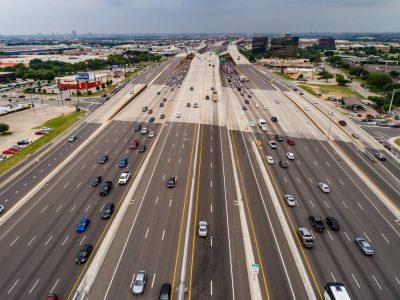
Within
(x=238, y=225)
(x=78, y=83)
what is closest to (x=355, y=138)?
(x=238, y=225)

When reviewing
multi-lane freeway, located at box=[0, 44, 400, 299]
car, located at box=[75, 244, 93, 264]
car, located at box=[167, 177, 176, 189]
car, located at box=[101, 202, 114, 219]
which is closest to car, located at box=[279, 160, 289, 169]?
multi-lane freeway, located at box=[0, 44, 400, 299]

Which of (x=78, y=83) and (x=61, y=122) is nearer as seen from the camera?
(x=61, y=122)

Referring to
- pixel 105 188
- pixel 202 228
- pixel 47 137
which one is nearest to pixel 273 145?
pixel 202 228

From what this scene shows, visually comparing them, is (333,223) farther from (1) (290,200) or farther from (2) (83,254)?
(2) (83,254)

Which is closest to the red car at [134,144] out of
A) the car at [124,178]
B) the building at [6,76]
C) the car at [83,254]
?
the car at [124,178]

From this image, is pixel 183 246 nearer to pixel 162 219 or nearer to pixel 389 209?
pixel 162 219

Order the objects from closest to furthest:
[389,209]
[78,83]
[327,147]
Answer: [389,209]
[327,147]
[78,83]

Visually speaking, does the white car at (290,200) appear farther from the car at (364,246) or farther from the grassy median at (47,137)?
the grassy median at (47,137)
